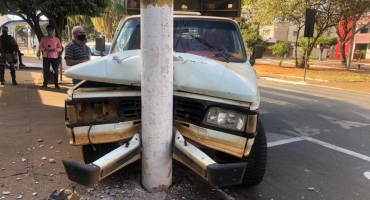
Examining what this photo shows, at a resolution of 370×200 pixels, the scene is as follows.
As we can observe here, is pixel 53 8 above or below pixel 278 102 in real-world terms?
above

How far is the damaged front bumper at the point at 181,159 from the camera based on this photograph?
8.10ft

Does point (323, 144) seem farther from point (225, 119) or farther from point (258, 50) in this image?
point (225, 119)

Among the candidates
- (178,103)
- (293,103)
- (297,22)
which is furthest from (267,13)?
(178,103)

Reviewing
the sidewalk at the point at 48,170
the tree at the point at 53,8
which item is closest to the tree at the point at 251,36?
the tree at the point at 53,8

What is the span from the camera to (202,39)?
4.14 metres

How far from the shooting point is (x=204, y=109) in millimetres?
2752

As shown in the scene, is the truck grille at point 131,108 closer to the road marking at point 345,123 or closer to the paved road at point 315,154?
the paved road at point 315,154

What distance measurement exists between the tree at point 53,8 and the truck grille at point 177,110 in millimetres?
5973

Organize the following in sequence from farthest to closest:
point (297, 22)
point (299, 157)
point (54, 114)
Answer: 1. point (297, 22)
2. point (54, 114)
3. point (299, 157)

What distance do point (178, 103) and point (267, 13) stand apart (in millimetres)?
18821

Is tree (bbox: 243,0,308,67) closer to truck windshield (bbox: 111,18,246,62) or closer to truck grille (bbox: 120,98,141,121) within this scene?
truck windshield (bbox: 111,18,246,62)

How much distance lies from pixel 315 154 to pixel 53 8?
7.03 m

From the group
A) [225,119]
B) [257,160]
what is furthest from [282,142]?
[225,119]

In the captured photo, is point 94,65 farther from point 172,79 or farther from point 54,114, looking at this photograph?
point 54,114
